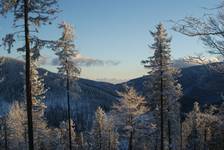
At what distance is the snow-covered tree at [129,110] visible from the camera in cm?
5109

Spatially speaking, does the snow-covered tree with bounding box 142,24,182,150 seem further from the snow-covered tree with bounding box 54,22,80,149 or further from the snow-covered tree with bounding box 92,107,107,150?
the snow-covered tree with bounding box 92,107,107,150

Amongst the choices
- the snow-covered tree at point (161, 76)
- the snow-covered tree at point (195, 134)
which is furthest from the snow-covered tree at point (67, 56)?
the snow-covered tree at point (195, 134)

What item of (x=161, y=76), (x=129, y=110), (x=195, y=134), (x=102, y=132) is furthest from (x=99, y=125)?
(x=161, y=76)

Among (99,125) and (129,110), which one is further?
(99,125)

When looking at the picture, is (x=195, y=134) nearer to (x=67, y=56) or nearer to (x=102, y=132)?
(x=102, y=132)

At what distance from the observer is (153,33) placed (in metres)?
41.8

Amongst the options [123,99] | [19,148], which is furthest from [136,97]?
[19,148]

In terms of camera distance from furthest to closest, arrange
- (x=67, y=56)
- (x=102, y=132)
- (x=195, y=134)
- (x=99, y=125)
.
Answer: (x=102, y=132) → (x=99, y=125) → (x=195, y=134) → (x=67, y=56)

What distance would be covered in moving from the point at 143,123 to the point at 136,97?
13.4 feet

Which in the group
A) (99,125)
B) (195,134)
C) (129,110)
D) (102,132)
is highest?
(129,110)

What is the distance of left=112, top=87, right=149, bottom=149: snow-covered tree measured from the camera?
Answer: 51.1 metres

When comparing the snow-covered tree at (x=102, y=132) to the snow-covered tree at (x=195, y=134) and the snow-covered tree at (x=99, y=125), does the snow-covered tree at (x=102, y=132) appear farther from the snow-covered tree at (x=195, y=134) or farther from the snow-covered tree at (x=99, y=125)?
the snow-covered tree at (x=195, y=134)

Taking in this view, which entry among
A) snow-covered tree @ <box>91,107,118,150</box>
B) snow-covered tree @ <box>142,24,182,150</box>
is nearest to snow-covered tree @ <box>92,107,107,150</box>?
snow-covered tree @ <box>91,107,118,150</box>

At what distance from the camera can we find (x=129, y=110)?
51.2m
